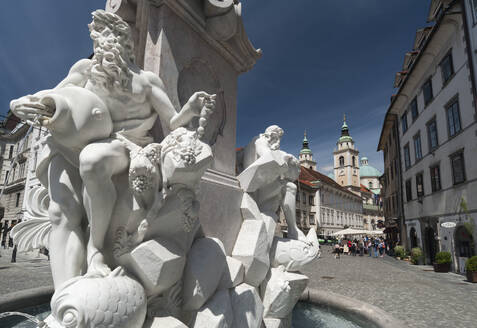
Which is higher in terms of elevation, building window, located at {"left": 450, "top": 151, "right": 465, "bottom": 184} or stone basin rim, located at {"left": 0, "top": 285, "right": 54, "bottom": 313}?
building window, located at {"left": 450, "top": 151, "right": 465, "bottom": 184}

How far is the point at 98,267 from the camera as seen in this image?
1.93 m

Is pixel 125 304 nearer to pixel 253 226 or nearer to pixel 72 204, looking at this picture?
pixel 72 204

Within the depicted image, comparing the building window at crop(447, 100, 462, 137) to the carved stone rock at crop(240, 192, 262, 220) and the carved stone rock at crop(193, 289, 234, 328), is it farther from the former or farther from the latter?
the carved stone rock at crop(193, 289, 234, 328)

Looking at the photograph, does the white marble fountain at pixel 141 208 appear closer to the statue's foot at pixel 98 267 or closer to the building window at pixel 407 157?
the statue's foot at pixel 98 267

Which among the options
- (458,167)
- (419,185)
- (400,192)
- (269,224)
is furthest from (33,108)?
(400,192)

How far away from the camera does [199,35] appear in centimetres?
356

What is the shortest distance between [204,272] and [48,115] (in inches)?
62.2

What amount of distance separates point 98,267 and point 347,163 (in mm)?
88925

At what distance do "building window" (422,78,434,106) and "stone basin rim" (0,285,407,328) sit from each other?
712 inches

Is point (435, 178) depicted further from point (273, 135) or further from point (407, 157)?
point (273, 135)

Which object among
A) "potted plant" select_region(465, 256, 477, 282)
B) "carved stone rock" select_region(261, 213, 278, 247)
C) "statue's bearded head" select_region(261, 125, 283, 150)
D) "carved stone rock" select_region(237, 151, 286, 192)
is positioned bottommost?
"potted plant" select_region(465, 256, 477, 282)

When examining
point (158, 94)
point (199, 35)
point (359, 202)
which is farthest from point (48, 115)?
point (359, 202)

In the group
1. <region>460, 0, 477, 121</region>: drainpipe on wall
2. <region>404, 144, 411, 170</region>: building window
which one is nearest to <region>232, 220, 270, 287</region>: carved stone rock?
<region>460, 0, 477, 121</region>: drainpipe on wall

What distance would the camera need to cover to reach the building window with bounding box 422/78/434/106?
18.1 m
